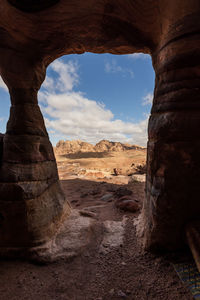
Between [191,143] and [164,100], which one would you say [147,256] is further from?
[164,100]

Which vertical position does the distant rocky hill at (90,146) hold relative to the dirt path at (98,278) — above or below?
above

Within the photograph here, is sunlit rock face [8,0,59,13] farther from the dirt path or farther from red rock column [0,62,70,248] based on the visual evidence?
the dirt path

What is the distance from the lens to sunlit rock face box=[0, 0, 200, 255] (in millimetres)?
1896

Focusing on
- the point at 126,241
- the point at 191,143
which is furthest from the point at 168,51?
the point at 126,241

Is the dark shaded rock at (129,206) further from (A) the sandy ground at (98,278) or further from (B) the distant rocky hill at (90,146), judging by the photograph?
(B) the distant rocky hill at (90,146)

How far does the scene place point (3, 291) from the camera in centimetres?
192

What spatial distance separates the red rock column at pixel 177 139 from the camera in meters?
1.85

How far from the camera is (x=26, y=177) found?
2.67 meters

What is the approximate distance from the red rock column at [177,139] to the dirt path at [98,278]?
449 millimetres

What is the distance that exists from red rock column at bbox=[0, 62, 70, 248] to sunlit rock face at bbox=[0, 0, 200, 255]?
0.02 meters

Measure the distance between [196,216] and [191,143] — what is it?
1.10 meters

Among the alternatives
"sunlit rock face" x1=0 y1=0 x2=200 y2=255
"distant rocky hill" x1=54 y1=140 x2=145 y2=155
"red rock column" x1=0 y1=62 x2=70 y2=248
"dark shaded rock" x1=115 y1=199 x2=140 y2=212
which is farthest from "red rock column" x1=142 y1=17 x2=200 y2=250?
"distant rocky hill" x1=54 y1=140 x2=145 y2=155

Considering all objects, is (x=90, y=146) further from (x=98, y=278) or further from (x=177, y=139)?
(x=177, y=139)

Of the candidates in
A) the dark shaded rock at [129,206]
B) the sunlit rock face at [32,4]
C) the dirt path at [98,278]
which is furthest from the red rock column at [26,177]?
the dark shaded rock at [129,206]
